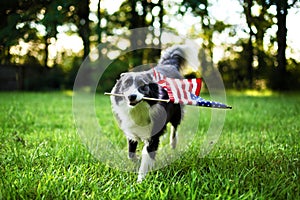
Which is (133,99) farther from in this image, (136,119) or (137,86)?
(136,119)

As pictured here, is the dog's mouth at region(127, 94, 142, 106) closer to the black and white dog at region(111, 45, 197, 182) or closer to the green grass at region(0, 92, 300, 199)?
the black and white dog at region(111, 45, 197, 182)

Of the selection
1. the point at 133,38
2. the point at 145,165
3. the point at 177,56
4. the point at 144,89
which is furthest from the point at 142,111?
the point at 133,38

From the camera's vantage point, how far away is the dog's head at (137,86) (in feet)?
8.73

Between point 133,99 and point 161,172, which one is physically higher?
point 133,99

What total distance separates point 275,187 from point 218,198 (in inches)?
16.5

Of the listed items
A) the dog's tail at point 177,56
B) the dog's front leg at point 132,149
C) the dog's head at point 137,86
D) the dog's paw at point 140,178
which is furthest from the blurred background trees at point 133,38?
the dog's paw at point 140,178

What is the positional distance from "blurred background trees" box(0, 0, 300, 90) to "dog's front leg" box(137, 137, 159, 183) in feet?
3.45

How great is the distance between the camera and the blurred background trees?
276cm

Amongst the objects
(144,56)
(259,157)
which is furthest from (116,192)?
(144,56)

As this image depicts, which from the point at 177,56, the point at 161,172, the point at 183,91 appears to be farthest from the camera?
the point at 177,56

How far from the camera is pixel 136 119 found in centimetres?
296

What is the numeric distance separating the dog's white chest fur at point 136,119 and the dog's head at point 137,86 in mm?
108

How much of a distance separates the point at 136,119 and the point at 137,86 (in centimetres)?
34

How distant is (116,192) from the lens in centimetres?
208
